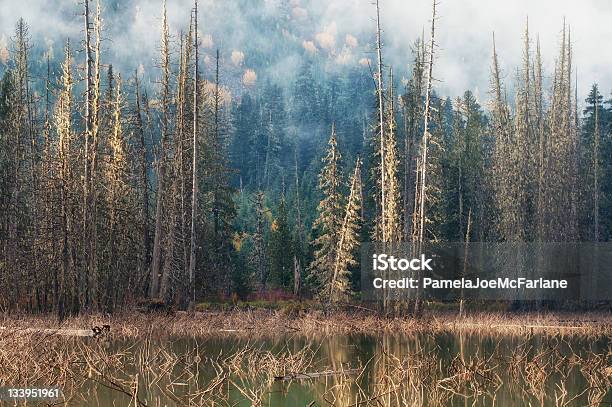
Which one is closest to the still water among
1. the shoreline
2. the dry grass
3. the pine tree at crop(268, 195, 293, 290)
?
the dry grass

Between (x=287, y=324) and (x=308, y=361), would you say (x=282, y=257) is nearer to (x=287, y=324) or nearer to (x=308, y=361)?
(x=287, y=324)

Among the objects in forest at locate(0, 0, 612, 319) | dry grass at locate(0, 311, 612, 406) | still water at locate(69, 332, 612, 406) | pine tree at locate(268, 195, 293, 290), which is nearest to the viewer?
still water at locate(69, 332, 612, 406)

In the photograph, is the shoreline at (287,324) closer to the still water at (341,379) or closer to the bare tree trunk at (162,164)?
the still water at (341,379)

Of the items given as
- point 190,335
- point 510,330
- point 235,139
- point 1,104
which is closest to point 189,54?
point 1,104

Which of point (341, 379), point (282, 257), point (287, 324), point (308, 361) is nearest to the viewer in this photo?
point (341, 379)

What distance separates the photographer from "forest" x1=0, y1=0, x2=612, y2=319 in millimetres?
24688

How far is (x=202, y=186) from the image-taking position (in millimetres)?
41688

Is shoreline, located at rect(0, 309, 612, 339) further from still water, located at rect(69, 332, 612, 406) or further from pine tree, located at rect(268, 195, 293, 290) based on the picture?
pine tree, located at rect(268, 195, 293, 290)

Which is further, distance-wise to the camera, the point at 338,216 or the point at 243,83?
the point at 243,83

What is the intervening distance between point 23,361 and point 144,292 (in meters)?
19.8

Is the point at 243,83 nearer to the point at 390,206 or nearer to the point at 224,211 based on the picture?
the point at 224,211

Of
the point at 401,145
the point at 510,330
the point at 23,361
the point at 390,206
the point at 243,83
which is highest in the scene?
the point at 243,83

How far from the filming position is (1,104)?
32.8 metres

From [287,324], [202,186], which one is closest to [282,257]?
[202,186]
